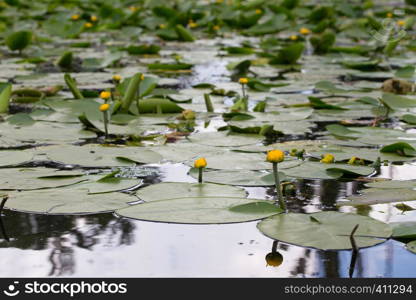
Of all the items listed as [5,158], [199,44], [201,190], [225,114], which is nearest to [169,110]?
[225,114]

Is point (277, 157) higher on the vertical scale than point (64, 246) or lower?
higher

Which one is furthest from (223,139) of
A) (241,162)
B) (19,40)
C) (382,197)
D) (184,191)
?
(19,40)

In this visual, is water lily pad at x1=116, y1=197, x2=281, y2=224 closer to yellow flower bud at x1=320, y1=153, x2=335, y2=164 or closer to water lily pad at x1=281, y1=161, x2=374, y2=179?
water lily pad at x1=281, y1=161, x2=374, y2=179

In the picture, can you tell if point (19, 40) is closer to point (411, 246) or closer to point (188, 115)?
point (188, 115)

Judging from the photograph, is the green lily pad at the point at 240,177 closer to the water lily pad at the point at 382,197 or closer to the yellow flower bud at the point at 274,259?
the water lily pad at the point at 382,197

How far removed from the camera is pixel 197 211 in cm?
181

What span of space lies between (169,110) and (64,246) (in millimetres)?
1631

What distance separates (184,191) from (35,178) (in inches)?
17.8

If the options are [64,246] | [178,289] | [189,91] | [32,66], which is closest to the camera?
[178,289]

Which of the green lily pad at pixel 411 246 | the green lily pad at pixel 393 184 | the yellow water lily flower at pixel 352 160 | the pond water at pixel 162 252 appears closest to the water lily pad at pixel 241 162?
the yellow water lily flower at pixel 352 160

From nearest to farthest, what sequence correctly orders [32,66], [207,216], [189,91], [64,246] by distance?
[64,246] → [207,216] → [189,91] → [32,66]

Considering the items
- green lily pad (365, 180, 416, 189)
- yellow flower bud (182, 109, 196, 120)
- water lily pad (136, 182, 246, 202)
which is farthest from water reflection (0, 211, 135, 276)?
yellow flower bud (182, 109, 196, 120)

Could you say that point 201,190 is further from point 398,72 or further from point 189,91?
point 398,72

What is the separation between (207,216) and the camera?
1.78m
